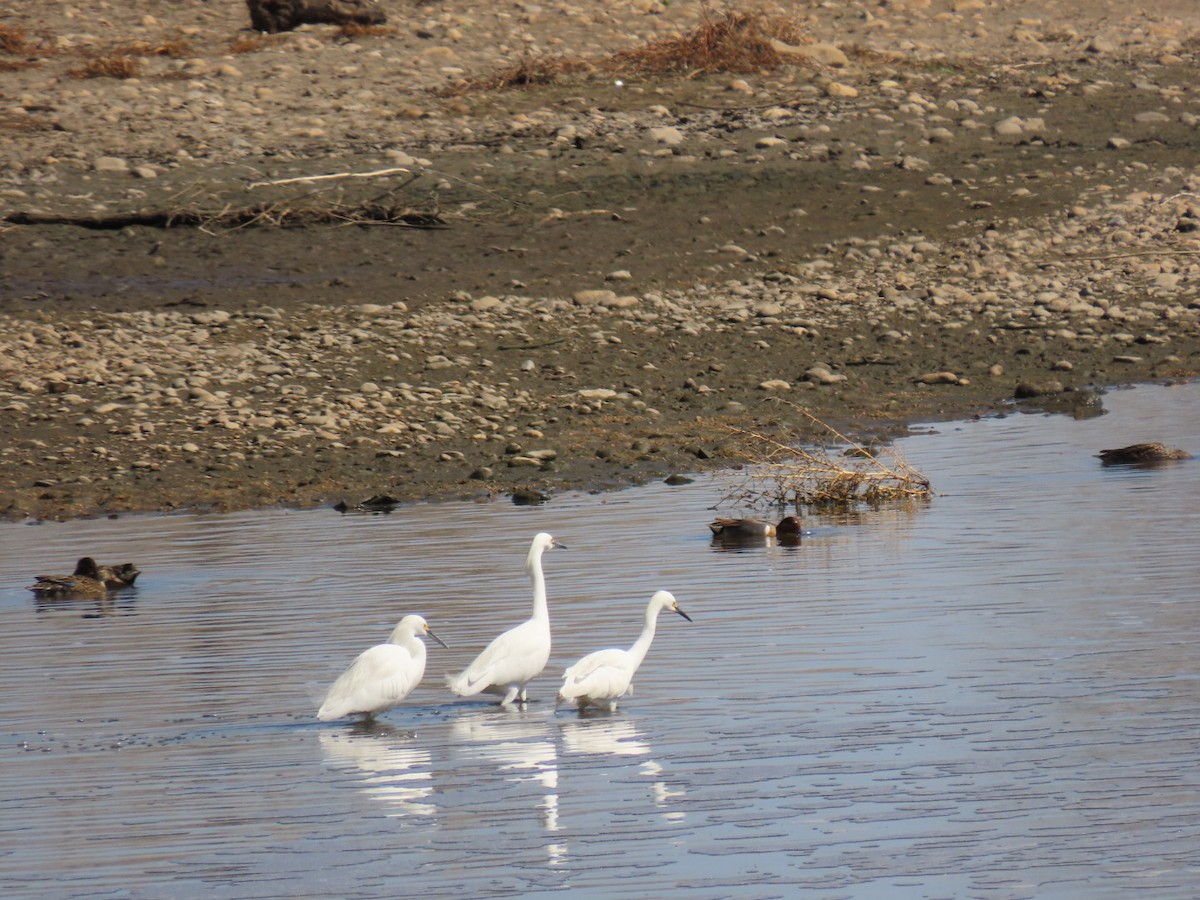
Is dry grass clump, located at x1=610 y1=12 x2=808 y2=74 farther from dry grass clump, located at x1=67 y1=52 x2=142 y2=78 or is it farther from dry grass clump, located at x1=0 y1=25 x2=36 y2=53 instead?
dry grass clump, located at x1=0 y1=25 x2=36 y2=53

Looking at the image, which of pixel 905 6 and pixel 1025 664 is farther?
pixel 905 6

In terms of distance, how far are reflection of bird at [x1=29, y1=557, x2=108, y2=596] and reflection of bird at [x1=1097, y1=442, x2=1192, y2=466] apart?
6239 millimetres

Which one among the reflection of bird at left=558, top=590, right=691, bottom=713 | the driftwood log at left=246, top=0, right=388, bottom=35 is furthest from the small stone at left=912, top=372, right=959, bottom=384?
the driftwood log at left=246, top=0, right=388, bottom=35

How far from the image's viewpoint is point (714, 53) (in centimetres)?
2102

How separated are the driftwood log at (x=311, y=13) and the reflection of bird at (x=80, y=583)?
13.2 m

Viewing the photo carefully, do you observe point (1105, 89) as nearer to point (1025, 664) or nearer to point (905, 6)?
point (905, 6)

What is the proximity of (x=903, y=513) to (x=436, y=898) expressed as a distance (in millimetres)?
6560

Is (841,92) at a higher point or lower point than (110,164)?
higher

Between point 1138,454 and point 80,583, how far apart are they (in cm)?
648

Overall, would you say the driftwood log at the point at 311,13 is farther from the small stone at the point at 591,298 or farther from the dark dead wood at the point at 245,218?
the small stone at the point at 591,298

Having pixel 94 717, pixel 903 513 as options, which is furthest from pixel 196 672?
pixel 903 513

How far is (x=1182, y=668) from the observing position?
765 centimetres

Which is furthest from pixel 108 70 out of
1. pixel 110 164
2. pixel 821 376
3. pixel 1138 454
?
pixel 1138 454

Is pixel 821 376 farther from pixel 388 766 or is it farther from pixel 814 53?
pixel 388 766
